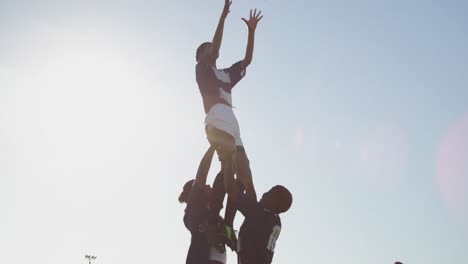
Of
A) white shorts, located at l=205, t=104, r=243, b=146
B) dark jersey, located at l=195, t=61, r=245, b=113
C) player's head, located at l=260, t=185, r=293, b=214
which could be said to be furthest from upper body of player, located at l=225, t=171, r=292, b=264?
dark jersey, located at l=195, t=61, r=245, b=113

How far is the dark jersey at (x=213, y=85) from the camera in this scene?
7.46 m

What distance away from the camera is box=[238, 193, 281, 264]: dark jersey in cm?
523

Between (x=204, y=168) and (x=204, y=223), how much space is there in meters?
1.06

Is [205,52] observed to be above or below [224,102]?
above

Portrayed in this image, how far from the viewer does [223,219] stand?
256 inches

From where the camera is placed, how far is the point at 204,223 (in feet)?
19.8

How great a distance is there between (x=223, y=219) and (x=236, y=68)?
2.67m

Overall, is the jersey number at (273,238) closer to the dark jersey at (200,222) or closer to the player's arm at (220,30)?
the dark jersey at (200,222)

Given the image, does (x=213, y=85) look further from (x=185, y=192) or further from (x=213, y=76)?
(x=185, y=192)

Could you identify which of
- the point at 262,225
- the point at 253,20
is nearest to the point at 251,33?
the point at 253,20

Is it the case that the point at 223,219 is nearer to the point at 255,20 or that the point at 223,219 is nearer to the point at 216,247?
the point at 216,247

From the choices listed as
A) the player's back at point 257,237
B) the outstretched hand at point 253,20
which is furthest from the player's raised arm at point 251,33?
the player's back at point 257,237

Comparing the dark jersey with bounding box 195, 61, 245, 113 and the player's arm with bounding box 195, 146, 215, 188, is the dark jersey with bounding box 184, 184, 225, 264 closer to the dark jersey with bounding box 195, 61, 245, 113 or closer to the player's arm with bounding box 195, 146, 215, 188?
the player's arm with bounding box 195, 146, 215, 188

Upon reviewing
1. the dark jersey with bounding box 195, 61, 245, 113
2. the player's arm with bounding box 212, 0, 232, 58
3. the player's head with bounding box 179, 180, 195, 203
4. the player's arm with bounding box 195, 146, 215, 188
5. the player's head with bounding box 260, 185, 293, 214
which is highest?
the player's arm with bounding box 212, 0, 232, 58
